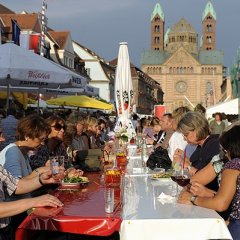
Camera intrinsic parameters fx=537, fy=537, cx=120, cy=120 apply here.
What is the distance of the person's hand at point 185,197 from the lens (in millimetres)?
3721

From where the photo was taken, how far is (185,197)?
378 cm

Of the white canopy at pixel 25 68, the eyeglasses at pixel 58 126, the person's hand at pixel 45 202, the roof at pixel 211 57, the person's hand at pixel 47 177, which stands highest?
the roof at pixel 211 57

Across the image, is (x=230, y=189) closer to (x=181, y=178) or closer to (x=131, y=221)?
(x=181, y=178)

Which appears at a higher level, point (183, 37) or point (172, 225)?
point (183, 37)

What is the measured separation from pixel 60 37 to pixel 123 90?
34.6m

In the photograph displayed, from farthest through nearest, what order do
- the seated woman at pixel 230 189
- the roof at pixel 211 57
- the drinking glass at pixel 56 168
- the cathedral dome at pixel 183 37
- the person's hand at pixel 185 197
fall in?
the cathedral dome at pixel 183 37, the roof at pixel 211 57, the drinking glass at pixel 56 168, the person's hand at pixel 185 197, the seated woman at pixel 230 189

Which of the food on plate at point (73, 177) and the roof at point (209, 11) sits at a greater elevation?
the roof at point (209, 11)

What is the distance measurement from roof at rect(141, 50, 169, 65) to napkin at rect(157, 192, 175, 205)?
423 feet

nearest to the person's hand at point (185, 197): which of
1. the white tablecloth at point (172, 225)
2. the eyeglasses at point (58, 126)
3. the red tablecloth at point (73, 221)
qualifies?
the white tablecloth at point (172, 225)

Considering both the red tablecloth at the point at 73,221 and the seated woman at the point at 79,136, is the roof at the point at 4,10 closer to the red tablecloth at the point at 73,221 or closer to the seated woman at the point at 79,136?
the seated woman at the point at 79,136

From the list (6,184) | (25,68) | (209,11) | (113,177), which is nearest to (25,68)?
(25,68)

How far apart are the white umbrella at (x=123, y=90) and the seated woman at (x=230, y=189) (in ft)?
33.7

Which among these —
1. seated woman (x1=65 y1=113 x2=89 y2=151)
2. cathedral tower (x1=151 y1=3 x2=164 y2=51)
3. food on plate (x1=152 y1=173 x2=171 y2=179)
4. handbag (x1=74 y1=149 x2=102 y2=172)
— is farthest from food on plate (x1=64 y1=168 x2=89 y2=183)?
cathedral tower (x1=151 y1=3 x2=164 y2=51)

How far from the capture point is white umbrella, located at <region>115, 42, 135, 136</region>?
45.9 ft
